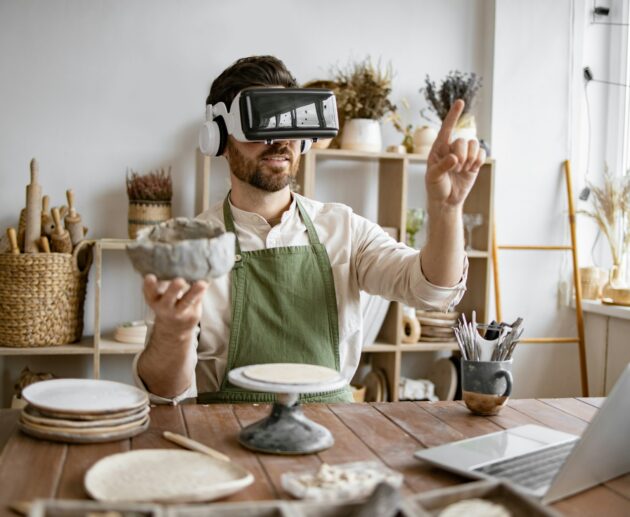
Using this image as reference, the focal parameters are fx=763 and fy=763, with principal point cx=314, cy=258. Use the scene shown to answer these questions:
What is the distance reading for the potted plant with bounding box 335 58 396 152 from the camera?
3.42 meters

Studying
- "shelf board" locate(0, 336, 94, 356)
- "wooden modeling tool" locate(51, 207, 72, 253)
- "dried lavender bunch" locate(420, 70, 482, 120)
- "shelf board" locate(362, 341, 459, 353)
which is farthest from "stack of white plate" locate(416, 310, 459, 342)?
"wooden modeling tool" locate(51, 207, 72, 253)

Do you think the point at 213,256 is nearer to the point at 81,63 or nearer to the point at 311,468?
the point at 311,468

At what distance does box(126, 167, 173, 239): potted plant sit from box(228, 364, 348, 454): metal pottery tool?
1874 millimetres

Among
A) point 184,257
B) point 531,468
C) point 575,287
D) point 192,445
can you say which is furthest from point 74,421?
point 575,287

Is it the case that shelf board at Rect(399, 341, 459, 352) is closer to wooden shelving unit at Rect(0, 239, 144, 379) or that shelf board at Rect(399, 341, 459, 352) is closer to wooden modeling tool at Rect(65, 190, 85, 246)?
wooden shelving unit at Rect(0, 239, 144, 379)

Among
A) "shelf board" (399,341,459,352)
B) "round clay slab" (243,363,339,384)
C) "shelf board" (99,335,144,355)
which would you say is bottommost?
"shelf board" (399,341,459,352)

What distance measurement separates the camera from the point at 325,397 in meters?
1.91

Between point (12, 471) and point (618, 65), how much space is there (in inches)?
142

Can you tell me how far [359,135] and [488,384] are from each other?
1948 millimetres

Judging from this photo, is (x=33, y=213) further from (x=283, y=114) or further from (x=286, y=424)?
(x=286, y=424)

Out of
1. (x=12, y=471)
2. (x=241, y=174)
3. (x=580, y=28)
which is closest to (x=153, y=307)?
(x=12, y=471)

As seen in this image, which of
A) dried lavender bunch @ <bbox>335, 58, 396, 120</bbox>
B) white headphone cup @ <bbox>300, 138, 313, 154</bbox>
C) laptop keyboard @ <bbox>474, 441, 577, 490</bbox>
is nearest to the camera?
laptop keyboard @ <bbox>474, 441, 577, 490</bbox>

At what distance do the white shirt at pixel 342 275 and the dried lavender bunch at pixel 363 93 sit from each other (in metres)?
1.30

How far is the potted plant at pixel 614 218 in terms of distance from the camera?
3662 millimetres
